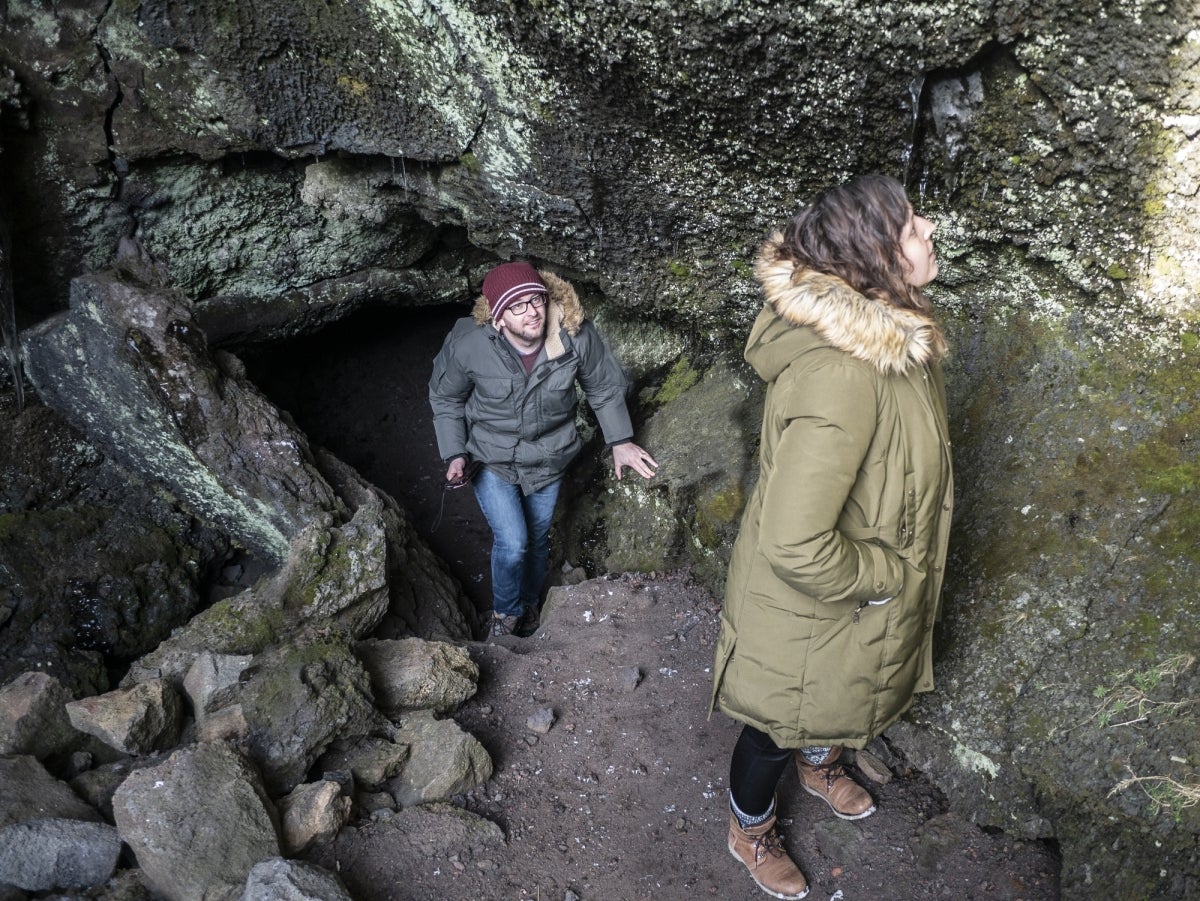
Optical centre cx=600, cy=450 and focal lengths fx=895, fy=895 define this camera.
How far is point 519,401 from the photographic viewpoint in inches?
160

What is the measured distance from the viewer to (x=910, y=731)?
325 centimetres

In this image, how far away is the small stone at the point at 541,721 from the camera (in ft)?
11.6

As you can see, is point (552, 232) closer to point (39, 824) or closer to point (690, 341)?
point (690, 341)

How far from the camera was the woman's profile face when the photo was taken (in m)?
2.19

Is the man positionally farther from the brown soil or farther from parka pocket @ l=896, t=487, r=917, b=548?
parka pocket @ l=896, t=487, r=917, b=548

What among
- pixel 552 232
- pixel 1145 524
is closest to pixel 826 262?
pixel 1145 524

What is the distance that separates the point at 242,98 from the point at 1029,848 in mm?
4466

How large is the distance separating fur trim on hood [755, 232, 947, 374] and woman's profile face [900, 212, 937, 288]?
10 centimetres

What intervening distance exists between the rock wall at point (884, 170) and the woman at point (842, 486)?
746mm

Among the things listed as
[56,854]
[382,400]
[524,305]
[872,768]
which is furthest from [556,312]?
[382,400]

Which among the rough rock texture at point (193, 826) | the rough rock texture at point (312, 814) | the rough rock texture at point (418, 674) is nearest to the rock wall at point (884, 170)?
the rough rock texture at point (418, 674)

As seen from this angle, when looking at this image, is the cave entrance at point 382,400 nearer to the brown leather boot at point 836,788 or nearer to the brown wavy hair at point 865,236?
the brown leather boot at point 836,788

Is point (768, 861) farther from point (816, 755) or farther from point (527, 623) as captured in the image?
point (527, 623)

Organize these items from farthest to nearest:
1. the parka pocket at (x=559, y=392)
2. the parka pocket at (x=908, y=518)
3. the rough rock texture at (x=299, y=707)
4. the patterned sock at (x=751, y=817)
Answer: the parka pocket at (x=559, y=392), the rough rock texture at (x=299, y=707), the patterned sock at (x=751, y=817), the parka pocket at (x=908, y=518)
